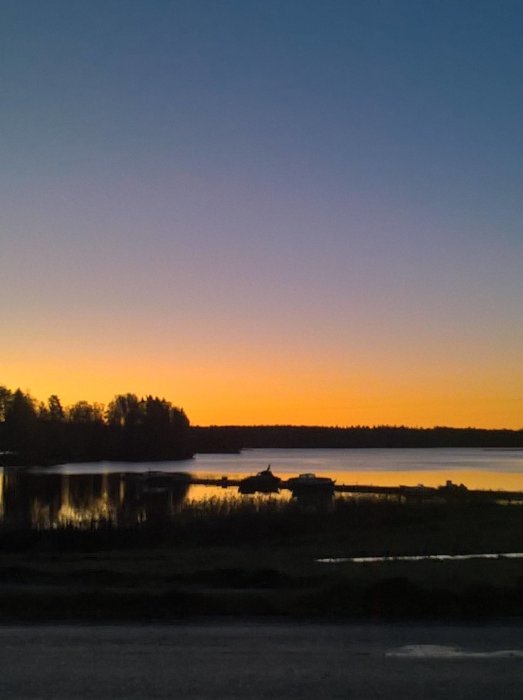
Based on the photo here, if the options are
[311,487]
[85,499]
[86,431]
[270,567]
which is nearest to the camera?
[270,567]

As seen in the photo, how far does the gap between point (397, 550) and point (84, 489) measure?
64.9m

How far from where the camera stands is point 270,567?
2341cm

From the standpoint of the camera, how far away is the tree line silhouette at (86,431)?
167 meters

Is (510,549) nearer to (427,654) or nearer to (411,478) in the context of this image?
(427,654)

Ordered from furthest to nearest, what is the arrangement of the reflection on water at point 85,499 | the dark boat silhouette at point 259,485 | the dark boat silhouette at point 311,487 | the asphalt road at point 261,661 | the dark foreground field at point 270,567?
the dark boat silhouette at point 259,485 → the dark boat silhouette at point 311,487 → the reflection on water at point 85,499 → the dark foreground field at point 270,567 → the asphalt road at point 261,661

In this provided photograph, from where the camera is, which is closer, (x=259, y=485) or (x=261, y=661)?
(x=261, y=661)

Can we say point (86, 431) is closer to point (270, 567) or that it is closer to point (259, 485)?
point (259, 485)

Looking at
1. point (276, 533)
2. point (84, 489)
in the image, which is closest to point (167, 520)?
point (276, 533)

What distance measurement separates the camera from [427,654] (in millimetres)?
9844

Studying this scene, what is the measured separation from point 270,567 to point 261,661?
14.2m

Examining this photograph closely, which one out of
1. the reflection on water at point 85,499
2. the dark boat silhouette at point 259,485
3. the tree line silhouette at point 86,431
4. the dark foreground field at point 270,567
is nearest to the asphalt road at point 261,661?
the dark foreground field at point 270,567

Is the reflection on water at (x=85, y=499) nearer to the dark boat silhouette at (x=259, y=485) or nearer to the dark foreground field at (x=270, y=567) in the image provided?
the dark foreground field at (x=270, y=567)

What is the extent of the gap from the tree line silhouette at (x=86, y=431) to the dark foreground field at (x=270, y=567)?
118890 mm

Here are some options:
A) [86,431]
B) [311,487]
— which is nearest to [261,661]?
[311,487]
